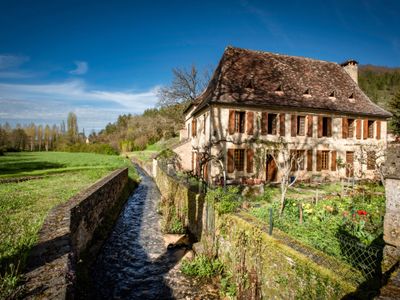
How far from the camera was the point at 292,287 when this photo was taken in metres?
4.77

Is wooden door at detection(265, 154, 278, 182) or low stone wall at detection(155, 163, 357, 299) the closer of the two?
low stone wall at detection(155, 163, 357, 299)

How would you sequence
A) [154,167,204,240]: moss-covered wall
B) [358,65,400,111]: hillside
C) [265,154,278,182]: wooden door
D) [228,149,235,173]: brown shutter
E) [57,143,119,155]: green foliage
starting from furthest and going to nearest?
[358,65,400,111]: hillside
[57,143,119,155]: green foliage
[265,154,278,182]: wooden door
[228,149,235,173]: brown shutter
[154,167,204,240]: moss-covered wall

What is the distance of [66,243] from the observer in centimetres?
Answer: 555

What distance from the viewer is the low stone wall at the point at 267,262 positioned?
413cm

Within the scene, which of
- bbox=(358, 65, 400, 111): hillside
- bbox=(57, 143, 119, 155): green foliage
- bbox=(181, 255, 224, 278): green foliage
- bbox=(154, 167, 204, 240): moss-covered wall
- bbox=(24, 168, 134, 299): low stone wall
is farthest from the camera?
bbox=(358, 65, 400, 111): hillside

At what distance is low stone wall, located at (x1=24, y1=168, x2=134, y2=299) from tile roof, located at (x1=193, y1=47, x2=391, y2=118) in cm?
987

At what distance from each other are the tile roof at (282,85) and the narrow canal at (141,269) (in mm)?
9558

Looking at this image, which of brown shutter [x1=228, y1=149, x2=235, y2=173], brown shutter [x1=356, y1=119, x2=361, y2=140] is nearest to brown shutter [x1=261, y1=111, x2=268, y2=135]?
brown shutter [x1=228, y1=149, x2=235, y2=173]

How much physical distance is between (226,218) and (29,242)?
5246 millimetres

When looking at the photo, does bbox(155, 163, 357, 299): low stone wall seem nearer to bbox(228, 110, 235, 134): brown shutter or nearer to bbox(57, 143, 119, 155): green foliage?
bbox(228, 110, 235, 134): brown shutter

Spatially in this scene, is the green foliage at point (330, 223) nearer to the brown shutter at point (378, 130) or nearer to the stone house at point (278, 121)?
the stone house at point (278, 121)

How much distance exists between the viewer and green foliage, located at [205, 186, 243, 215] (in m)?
7.86

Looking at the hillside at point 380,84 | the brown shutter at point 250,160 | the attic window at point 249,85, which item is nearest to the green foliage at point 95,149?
the attic window at point 249,85

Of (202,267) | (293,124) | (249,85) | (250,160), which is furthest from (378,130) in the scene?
(202,267)
